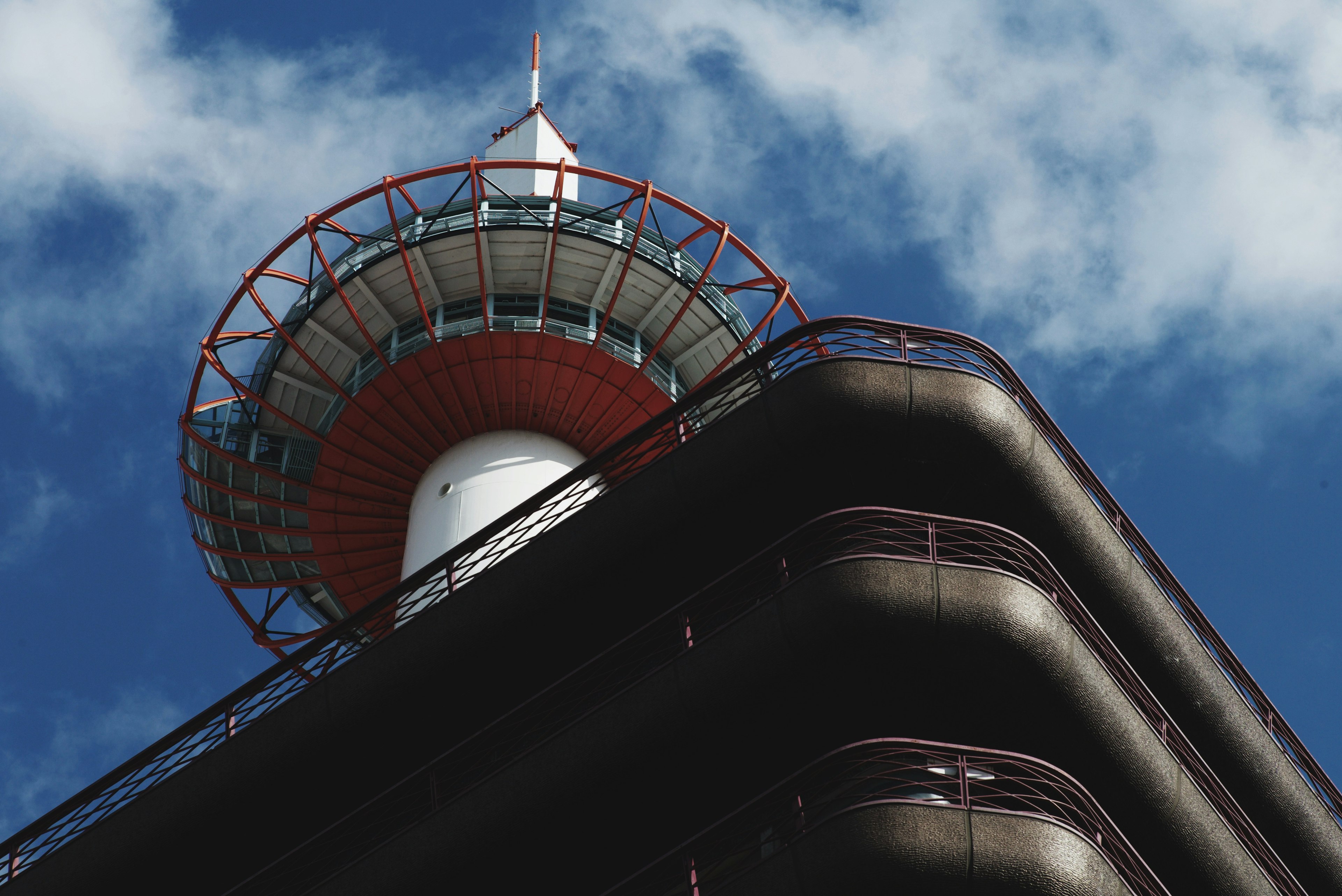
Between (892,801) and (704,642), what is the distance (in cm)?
327

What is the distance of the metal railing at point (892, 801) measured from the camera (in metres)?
14.6

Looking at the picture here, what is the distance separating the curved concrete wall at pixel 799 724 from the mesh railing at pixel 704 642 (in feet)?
1.09

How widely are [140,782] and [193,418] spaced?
1119 cm

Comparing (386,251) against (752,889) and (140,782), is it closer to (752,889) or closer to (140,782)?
(140,782)

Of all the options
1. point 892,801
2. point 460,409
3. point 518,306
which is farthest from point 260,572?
point 892,801

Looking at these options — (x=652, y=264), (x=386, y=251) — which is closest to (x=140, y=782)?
(x=386, y=251)

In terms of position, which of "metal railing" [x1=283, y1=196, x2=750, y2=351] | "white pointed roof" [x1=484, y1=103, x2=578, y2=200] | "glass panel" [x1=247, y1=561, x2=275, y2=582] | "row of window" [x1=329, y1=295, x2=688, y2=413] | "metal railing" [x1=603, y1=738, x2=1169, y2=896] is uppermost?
"white pointed roof" [x1=484, y1=103, x2=578, y2=200]

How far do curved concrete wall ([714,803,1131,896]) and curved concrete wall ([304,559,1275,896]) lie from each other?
2.32 meters

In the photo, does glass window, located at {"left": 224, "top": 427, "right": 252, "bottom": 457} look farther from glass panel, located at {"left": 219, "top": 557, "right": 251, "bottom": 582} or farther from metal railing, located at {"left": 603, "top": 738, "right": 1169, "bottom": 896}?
metal railing, located at {"left": 603, "top": 738, "right": 1169, "bottom": 896}

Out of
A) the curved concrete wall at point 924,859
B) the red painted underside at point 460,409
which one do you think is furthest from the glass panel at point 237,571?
the curved concrete wall at point 924,859

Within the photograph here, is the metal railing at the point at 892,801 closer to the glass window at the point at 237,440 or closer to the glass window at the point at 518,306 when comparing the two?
the glass window at the point at 518,306

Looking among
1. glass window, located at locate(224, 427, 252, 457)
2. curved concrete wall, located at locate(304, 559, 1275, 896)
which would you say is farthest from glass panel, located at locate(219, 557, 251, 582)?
curved concrete wall, located at locate(304, 559, 1275, 896)

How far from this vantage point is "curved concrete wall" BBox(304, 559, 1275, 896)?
1602 cm

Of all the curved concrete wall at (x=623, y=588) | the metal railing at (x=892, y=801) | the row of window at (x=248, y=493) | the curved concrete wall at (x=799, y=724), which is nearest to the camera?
the metal railing at (x=892, y=801)
